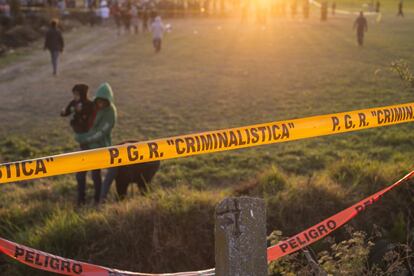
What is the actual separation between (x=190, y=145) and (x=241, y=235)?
1.11 meters

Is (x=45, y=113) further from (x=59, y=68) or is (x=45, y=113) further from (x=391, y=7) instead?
(x=391, y=7)

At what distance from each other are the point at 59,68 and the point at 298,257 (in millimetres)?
17628

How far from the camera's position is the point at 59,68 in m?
21.2

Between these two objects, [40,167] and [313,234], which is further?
[313,234]

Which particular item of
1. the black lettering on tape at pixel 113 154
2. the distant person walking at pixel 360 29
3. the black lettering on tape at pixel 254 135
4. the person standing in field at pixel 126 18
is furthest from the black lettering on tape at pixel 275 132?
the person standing in field at pixel 126 18

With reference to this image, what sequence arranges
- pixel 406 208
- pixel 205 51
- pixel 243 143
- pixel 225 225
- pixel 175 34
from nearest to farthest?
pixel 225 225, pixel 243 143, pixel 406 208, pixel 205 51, pixel 175 34

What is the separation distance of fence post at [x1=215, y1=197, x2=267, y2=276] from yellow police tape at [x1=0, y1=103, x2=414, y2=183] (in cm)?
103

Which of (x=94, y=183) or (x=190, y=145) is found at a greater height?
(x=190, y=145)

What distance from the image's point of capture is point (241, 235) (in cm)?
282

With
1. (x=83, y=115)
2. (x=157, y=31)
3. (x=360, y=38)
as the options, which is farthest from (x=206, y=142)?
(x=360, y=38)

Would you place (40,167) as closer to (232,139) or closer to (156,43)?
(232,139)

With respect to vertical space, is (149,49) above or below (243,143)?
below

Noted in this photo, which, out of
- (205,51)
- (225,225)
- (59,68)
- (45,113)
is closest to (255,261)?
(225,225)

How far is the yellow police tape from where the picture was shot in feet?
11.6
